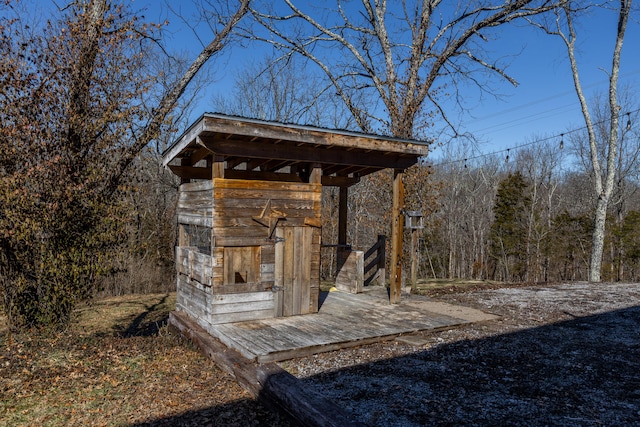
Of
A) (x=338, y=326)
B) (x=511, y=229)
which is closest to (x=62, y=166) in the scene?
(x=338, y=326)

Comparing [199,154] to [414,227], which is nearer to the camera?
[199,154]

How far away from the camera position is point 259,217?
5934 millimetres

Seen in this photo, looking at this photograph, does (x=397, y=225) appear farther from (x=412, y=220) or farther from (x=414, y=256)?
(x=414, y=256)

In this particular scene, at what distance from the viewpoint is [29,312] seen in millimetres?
6492

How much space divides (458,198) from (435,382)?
95.5ft

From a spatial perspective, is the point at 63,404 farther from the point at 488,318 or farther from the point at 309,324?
the point at 488,318

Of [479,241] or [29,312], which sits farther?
[479,241]

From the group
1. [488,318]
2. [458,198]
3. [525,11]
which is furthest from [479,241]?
[488,318]

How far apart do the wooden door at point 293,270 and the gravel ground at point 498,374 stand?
50.9 inches

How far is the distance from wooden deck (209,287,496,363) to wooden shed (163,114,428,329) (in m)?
0.37

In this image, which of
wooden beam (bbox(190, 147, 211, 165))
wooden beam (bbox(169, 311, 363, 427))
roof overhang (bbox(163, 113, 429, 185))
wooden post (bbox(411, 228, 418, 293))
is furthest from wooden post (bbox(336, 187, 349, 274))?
wooden beam (bbox(169, 311, 363, 427))

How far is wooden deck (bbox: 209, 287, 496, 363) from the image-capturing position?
4.96 m

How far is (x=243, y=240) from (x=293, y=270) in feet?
2.78

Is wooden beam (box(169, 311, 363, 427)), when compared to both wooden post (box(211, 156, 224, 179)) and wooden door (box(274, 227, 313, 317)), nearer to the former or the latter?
wooden door (box(274, 227, 313, 317))
